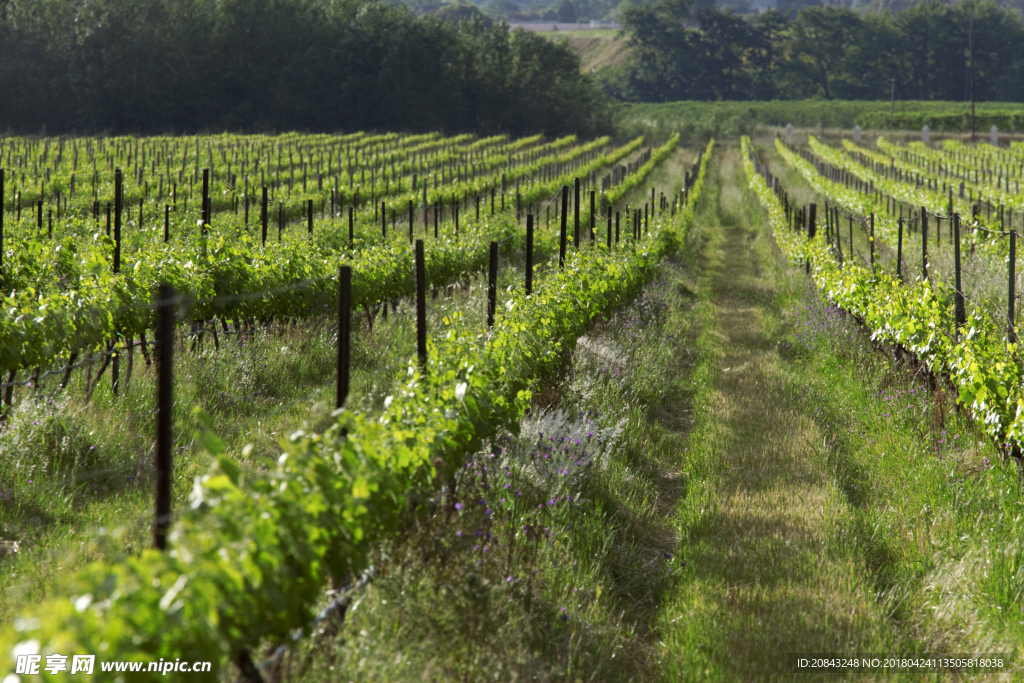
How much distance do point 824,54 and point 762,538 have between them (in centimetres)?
10136

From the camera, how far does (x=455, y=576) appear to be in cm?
359

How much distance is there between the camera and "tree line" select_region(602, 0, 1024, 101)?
87.8m

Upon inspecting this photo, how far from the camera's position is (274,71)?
57531 mm

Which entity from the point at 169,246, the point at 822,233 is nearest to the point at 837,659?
the point at 169,246

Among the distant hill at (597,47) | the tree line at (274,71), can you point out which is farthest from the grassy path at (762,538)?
the distant hill at (597,47)

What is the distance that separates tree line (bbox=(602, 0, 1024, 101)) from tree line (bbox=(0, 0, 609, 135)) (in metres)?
36.0

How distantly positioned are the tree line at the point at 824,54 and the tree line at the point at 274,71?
1417 inches

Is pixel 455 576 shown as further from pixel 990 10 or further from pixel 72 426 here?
pixel 990 10

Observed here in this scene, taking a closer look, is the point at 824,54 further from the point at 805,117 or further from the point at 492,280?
the point at 492,280

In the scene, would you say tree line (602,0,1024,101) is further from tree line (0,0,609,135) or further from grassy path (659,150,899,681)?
grassy path (659,150,899,681)

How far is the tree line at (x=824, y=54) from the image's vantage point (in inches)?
3455

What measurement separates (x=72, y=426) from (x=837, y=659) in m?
4.92

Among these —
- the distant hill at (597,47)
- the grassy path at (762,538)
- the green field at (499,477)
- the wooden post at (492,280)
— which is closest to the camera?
the green field at (499,477)

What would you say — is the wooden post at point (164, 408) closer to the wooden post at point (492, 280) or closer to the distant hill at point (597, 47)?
the wooden post at point (492, 280)
